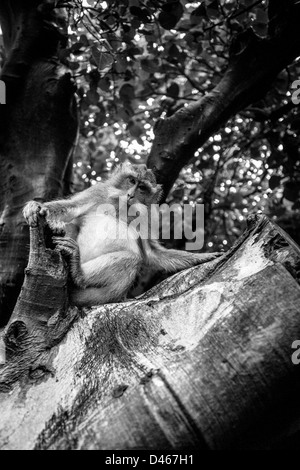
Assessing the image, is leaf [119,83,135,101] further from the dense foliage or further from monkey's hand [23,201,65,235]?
monkey's hand [23,201,65,235]

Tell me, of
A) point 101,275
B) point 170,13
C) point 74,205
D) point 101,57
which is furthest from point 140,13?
point 101,275

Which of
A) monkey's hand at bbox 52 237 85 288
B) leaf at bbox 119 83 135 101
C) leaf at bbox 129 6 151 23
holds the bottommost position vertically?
monkey's hand at bbox 52 237 85 288

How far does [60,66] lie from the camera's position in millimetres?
4180

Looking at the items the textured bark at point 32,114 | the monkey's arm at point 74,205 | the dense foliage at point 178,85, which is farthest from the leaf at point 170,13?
the monkey's arm at point 74,205

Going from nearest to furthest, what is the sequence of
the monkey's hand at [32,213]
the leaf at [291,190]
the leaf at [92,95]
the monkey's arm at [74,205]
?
the monkey's hand at [32,213], the monkey's arm at [74,205], the leaf at [92,95], the leaf at [291,190]

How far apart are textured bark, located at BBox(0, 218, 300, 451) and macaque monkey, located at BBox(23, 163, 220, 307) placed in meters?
0.74

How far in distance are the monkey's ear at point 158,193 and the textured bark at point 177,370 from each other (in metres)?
1.86

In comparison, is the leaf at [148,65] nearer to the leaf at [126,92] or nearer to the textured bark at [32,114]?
the leaf at [126,92]

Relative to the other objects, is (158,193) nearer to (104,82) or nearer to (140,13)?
(104,82)

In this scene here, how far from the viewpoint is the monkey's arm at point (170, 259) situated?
157 inches

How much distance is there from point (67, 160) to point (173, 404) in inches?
110

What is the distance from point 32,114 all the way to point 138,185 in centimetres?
112

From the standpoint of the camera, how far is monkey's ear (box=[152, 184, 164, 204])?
4.09 metres

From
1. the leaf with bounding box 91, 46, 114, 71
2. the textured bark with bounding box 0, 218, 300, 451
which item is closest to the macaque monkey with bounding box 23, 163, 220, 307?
the textured bark with bounding box 0, 218, 300, 451
